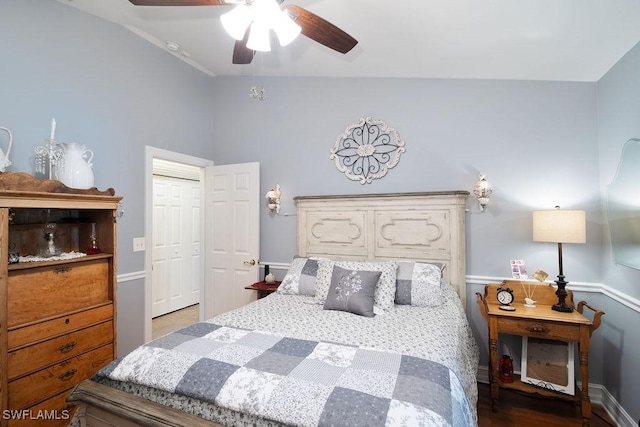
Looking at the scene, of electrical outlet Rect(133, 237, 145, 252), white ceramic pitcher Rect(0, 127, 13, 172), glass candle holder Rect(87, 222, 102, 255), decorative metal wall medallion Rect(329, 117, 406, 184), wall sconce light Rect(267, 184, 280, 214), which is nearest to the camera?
white ceramic pitcher Rect(0, 127, 13, 172)

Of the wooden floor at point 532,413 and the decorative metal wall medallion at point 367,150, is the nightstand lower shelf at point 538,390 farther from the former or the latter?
the decorative metal wall medallion at point 367,150

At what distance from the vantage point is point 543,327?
84.0 inches

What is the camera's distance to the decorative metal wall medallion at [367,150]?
301 cm

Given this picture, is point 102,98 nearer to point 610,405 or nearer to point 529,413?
point 529,413

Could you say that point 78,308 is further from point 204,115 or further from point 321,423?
point 204,115

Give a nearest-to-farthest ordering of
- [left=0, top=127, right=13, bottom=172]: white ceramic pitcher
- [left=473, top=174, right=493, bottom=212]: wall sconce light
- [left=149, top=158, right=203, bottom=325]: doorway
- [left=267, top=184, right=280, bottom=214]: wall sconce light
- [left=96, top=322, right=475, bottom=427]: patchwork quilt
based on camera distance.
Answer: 1. [left=96, top=322, right=475, bottom=427]: patchwork quilt
2. [left=0, top=127, right=13, bottom=172]: white ceramic pitcher
3. [left=473, top=174, right=493, bottom=212]: wall sconce light
4. [left=267, top=184, right=280, bottom=214]: wall sconce light
5. [left=149, top=158, right=203, bottom=325]: doorway

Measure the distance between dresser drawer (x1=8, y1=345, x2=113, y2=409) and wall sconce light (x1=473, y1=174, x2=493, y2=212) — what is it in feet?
10.3

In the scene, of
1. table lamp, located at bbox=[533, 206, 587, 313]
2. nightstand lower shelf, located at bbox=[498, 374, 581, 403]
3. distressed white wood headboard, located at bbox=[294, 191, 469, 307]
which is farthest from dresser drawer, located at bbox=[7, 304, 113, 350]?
table lamp, located at bbox=[533, 206, 587, 313]

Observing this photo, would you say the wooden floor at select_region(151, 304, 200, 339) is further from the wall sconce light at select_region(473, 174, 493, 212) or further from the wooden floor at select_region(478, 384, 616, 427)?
the wall sconce light at select_region(473, 174, 493, 212)

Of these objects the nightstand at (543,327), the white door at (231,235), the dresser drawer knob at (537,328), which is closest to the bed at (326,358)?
the nightstand at (543,327)

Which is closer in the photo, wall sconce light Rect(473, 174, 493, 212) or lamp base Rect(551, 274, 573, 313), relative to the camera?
lamp base Rect(551, 274, 573, 313)

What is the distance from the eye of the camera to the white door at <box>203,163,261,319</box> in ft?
11.4

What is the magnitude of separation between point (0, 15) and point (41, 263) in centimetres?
164

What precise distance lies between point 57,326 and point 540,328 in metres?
3.20
